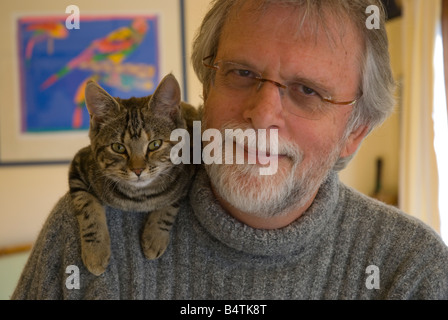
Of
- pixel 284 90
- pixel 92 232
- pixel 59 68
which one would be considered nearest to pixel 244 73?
pixel 284 90

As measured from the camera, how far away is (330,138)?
889 mm

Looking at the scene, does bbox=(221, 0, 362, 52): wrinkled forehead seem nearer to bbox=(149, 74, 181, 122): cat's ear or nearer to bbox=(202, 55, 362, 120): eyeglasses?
bbox=(202, 55, 362, 120): eyeglasses

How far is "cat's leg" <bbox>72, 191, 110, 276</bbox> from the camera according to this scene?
0.84m

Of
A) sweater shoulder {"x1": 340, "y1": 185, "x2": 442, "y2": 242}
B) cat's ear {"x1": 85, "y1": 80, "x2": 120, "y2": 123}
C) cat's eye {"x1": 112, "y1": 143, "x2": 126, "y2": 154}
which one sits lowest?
sweater shoulder {"x1": 340, "y1": 185, "x2": 442, "y2": 242}

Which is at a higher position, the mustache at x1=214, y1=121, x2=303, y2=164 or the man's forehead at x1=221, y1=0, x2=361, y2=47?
the man's forehead at x1=221, y1=0, x2=361, y2=47

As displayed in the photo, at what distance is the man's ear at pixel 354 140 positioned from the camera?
1001 millimetres

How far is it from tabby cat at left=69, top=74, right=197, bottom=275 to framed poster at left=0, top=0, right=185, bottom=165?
1.24m

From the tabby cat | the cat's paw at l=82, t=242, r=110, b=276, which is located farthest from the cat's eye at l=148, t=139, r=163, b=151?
the cat's paw at l=82, t=242, r=110, b=276

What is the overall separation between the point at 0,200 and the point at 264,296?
1865mm

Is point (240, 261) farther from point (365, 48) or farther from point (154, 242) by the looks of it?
point (365, 48)
